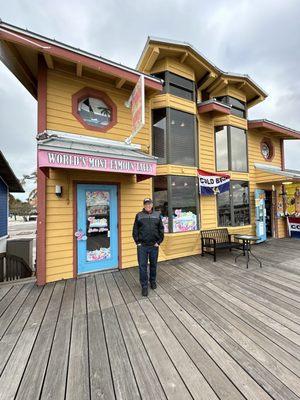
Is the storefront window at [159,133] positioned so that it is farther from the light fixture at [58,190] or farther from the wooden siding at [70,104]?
the light fixture at [58,190]

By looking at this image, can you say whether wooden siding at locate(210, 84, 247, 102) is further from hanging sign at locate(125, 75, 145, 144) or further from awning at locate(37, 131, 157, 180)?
awning at locate(37, 131, 157, 180)

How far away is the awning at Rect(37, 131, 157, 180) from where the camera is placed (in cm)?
333

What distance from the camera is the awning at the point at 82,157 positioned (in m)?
3.33

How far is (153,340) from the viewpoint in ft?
7.39

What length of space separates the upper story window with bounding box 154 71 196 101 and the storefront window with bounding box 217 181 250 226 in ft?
11.6

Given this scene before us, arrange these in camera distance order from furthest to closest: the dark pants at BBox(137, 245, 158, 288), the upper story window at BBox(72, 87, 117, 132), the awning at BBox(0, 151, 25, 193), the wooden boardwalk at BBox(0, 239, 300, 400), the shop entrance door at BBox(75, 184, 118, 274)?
the awning at BBox(0, 151, 25, 193) → the upper story window at BBox(72, 87, 117, 132) → the shop entrance door at BBox(75, 184, 118, 274) → the dark pants at BBox(137, 245, 158, 288) → the wooden boardwalk at BBox(0, 239, 300, 400)

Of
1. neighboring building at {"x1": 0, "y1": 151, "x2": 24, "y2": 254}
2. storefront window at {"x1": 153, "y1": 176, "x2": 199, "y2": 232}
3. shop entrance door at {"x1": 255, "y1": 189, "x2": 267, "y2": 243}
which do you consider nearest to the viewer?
storefront window at {"x1": 153, "y1": 176, "x2": 199, "y2": 232}

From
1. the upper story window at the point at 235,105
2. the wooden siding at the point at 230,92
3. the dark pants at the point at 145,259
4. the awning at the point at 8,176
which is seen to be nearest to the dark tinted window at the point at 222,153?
the upper story window at the point at 235,105

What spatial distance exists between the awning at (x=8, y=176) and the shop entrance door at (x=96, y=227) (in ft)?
20.5

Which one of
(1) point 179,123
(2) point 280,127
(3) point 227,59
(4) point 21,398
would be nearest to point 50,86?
(1) point 179,123

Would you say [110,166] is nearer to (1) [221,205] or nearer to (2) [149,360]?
(2) [149,360]

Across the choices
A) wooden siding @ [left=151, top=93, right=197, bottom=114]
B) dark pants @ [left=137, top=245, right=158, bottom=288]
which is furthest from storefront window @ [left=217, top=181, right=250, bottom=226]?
dark pants @ [left=137, top=245, right=158, bottom=288]

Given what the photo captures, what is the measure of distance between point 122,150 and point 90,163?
125cm

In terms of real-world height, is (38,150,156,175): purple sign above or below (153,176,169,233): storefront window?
above
